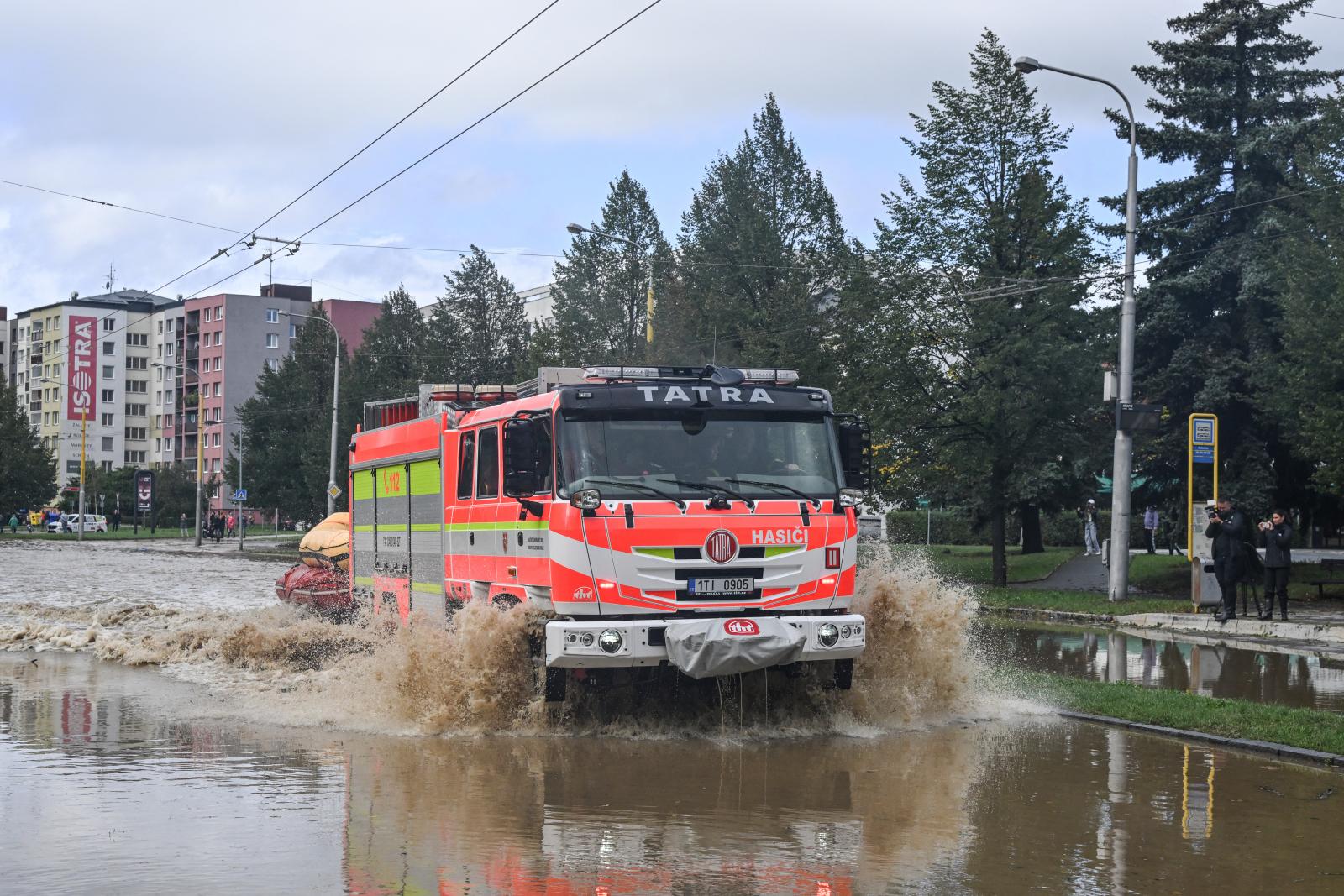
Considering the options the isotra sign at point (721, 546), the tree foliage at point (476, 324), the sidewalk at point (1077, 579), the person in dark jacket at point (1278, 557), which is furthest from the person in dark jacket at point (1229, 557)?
the tree foliage at point (476, 324)

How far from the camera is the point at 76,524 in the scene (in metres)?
103

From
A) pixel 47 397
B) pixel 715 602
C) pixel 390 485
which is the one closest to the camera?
pixel 715 602

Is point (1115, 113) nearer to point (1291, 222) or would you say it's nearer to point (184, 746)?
point (1291, 222)

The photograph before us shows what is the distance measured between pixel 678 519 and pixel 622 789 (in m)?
2.43

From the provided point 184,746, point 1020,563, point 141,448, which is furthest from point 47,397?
point 184,746

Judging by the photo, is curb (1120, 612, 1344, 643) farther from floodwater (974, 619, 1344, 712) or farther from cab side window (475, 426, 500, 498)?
cab side window (475, 426, 500, 498)

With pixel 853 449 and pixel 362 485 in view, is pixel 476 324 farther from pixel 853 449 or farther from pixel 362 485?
pixel 853 449

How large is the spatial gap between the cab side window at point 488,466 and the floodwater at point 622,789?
1.31 metres

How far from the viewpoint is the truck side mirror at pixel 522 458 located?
11703 millimetres

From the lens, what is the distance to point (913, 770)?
408 inches

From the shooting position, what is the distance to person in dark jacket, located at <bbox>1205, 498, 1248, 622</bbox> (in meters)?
23.4

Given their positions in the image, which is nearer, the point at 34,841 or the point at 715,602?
the point at 34,841

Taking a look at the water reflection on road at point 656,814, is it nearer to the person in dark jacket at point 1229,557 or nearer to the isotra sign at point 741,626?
the isotra sign at point 741,626

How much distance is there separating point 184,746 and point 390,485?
18.6 ft
